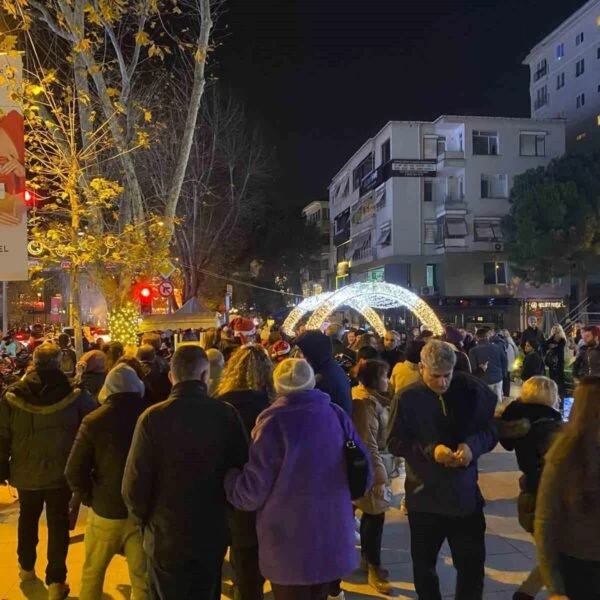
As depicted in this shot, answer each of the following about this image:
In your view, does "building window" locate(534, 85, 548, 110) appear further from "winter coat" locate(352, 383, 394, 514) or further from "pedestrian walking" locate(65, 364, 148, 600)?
"pedestrian walking" locate(65, 364, 148, 600)

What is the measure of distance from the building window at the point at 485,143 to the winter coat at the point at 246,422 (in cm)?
3591

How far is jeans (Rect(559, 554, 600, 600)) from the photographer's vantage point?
269cm

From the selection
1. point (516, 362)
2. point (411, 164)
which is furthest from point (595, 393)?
point (411, 164)

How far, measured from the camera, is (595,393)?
2744mm

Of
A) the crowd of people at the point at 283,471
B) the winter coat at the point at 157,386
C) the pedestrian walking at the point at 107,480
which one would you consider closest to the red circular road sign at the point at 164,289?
the winter coat at the point at 157,386

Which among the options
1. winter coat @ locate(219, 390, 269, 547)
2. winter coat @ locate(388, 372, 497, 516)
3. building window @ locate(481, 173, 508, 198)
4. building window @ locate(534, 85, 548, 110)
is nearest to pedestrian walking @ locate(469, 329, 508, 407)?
winter coat @ locate(388, 372, 497, 516)

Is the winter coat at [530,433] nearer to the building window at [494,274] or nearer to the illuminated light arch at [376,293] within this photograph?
the illuminated light arch at [376,293]

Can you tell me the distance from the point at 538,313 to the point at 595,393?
3390 centimetres

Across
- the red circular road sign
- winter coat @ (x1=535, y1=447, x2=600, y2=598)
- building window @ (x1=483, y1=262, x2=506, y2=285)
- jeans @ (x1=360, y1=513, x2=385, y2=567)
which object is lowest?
jeans @ (x1=360, y1=513, x2=385, y2=567)

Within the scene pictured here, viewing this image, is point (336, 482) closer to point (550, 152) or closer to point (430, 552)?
point (430, 552)

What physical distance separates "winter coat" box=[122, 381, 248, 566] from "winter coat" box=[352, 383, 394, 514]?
1904 mm

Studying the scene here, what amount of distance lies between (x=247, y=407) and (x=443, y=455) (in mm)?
1203

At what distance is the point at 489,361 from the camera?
981cm

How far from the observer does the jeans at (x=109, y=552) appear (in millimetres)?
3918
